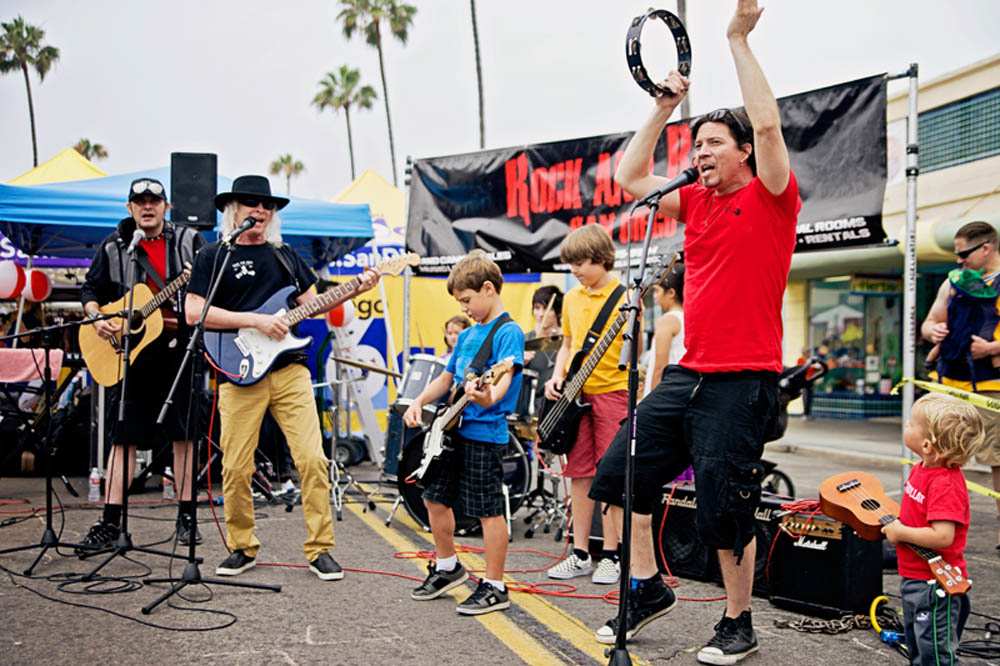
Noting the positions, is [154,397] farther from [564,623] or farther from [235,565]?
[564,623]

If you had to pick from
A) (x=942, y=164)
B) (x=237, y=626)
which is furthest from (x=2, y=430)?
(x=942, y=164)

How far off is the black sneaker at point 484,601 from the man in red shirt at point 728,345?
43.9 inches

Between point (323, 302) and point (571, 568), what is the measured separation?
89.9 inches

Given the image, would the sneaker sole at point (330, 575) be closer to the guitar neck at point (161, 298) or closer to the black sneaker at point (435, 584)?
the black sneaker at point (435, 584)

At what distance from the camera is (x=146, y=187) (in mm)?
5957

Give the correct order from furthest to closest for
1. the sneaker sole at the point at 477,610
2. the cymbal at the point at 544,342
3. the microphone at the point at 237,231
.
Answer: the cymbal at the point at 544,342 → the microphone at the point at 237,231 → the sneaker sole at the point at 477,610

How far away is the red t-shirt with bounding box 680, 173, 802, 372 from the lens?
3.62m

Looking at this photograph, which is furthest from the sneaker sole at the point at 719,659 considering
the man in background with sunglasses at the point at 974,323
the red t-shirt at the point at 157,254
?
the red t-shirt at the point at 157,254

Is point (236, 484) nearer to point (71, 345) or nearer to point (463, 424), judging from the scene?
point (463, 424)

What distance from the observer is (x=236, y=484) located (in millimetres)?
5145

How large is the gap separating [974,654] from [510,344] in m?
2.59

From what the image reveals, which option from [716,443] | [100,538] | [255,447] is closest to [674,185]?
[716,443]

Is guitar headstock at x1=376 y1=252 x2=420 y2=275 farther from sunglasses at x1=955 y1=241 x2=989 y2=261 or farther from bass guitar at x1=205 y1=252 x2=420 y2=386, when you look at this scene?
sunglasses at x1=955 y1=241 x2=989 y2=261

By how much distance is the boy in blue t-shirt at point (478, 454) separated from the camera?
15.1 ft
